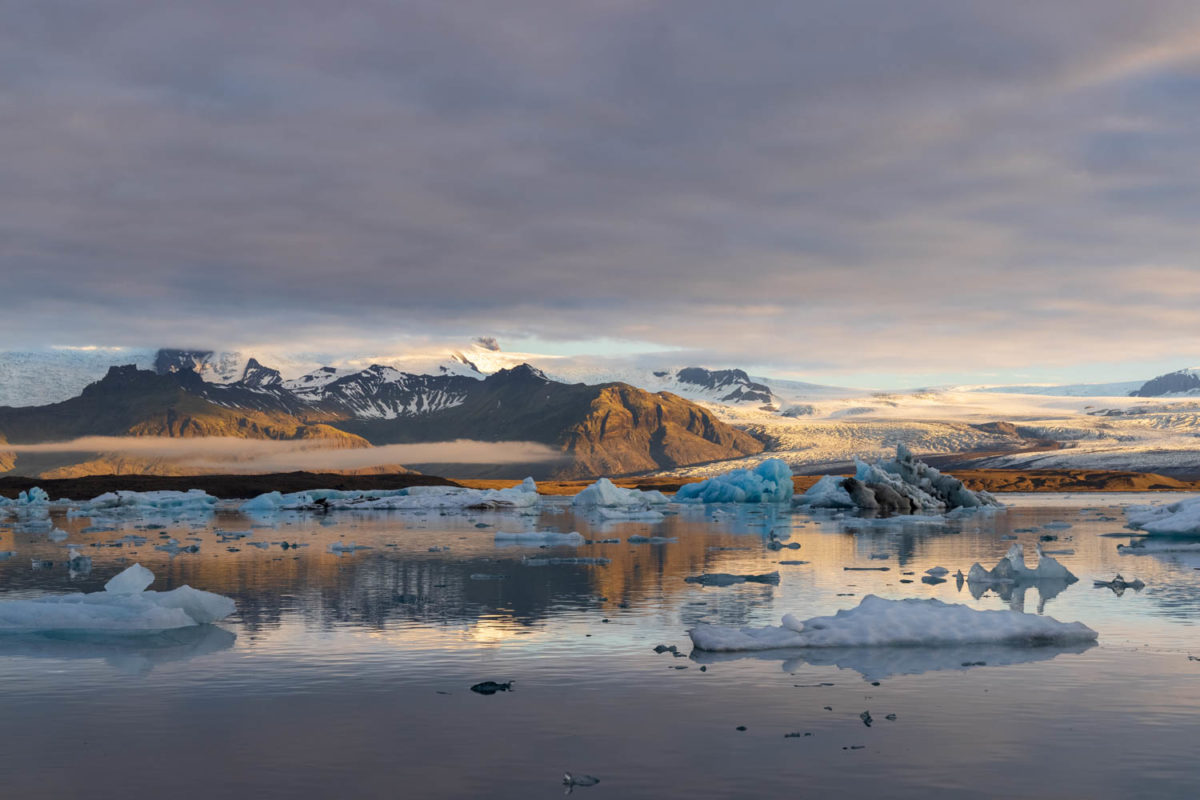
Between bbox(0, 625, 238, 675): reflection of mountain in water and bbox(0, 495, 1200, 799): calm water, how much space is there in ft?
0.32

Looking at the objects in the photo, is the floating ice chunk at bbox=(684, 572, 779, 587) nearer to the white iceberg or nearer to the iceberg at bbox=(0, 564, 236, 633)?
the iceberg at bbox=(0, 564, 236, 633)

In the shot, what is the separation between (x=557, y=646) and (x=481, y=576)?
12513 millimetres

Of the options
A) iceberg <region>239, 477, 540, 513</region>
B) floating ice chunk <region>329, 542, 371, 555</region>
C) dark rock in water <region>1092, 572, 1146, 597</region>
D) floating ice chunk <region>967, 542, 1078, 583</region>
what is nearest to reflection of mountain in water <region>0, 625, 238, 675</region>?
floating ice chunk <region>967, 542, 1078, 583</region>

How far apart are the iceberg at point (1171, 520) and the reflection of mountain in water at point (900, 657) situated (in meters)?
→ 35.7

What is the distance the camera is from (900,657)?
688 inches

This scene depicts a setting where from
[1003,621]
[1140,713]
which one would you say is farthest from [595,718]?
[1003,621]

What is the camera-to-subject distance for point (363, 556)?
1566 inches

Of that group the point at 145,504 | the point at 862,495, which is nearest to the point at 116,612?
the point at 862,495

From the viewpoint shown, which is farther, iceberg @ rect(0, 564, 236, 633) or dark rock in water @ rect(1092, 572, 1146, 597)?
dark rock in water @ rect(1092, 572, 1146, 597)

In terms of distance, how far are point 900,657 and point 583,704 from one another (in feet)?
19.2

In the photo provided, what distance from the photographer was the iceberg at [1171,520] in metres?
49.5

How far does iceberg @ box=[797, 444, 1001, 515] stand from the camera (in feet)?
260

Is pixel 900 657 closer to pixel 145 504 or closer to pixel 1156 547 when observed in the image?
pixel 1156 547

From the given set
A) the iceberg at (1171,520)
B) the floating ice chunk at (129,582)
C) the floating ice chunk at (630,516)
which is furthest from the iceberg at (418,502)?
the floating ice chunk at (129,582)
